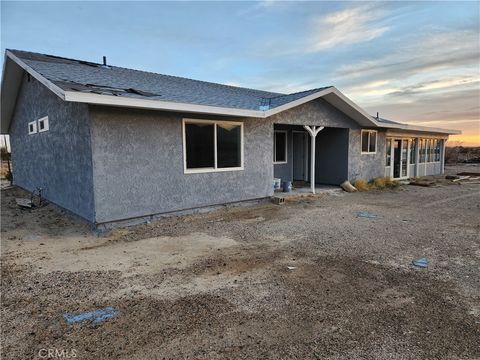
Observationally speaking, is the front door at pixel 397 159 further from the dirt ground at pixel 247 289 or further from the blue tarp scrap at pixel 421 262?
the blue tarp scrap at pixel 421 262

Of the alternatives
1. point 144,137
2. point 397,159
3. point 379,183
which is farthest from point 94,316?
point 397,159

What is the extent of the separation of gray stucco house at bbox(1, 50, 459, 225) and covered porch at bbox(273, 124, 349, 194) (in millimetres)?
62

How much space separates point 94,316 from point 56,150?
6.52 m

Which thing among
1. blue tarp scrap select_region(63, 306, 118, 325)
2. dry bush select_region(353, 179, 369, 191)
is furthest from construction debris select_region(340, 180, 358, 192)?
blue tarp scrap select_region(63, 306, 118, 325)

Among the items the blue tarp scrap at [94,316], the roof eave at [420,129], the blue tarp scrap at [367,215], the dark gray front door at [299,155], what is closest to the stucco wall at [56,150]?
the blue tarp scrap at [94,316]

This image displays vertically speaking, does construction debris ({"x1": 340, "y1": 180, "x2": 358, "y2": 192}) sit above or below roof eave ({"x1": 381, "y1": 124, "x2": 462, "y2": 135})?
below

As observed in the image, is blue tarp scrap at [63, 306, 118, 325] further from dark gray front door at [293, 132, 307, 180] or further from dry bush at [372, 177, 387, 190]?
dry bush at [372, 177, 387, 190]

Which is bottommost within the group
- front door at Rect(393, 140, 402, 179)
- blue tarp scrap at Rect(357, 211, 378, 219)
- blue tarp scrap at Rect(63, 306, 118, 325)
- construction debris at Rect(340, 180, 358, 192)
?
blue tarp scrap at Rect(357, 211, 378, 219)

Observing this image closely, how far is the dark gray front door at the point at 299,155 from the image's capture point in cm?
1334

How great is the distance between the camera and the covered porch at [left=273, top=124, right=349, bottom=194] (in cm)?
1234

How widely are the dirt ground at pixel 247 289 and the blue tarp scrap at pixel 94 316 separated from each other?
9 centimetres

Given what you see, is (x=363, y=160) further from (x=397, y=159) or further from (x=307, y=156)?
(x=397, y=159)

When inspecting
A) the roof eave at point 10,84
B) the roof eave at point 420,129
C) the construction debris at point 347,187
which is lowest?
the construction debris at point 347,187

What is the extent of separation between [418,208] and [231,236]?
5.91 m
